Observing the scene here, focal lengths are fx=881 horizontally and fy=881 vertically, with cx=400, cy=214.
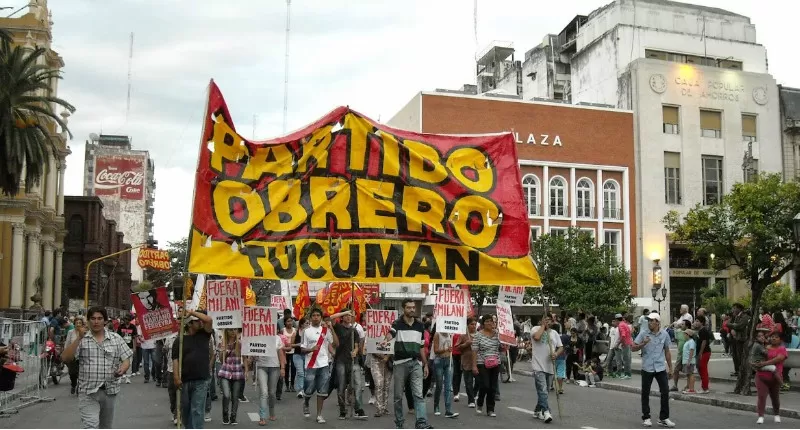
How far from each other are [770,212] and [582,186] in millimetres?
39372

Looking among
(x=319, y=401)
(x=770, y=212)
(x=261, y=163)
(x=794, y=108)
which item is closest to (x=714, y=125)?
(x=794, y=108)

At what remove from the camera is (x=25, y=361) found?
61.0ft

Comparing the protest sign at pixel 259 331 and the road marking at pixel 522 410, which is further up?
the protest sign at pixel 259 331

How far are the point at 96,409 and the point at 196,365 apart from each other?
68.1 inches

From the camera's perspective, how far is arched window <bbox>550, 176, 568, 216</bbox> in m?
58.0

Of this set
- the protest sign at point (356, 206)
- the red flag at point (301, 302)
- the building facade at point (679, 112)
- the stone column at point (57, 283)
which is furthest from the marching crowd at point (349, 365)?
the building facade at point (679, 112)

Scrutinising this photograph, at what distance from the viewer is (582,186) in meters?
59.2

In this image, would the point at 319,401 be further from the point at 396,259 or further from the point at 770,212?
the point at 770,212

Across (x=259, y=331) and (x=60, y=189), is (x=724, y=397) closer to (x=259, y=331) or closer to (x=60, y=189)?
(x=259, y=331)

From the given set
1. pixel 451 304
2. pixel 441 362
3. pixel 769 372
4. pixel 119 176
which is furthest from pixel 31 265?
pixel 119 176

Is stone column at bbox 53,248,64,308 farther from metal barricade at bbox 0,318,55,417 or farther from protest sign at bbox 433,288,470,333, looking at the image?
protest sign at bbox 433,288,470,333

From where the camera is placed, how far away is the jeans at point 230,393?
44.7 feet

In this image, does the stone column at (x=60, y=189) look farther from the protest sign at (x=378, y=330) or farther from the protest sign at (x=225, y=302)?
the protest sign at (x=225, y=302)

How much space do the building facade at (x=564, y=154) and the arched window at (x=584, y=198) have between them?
7cm
